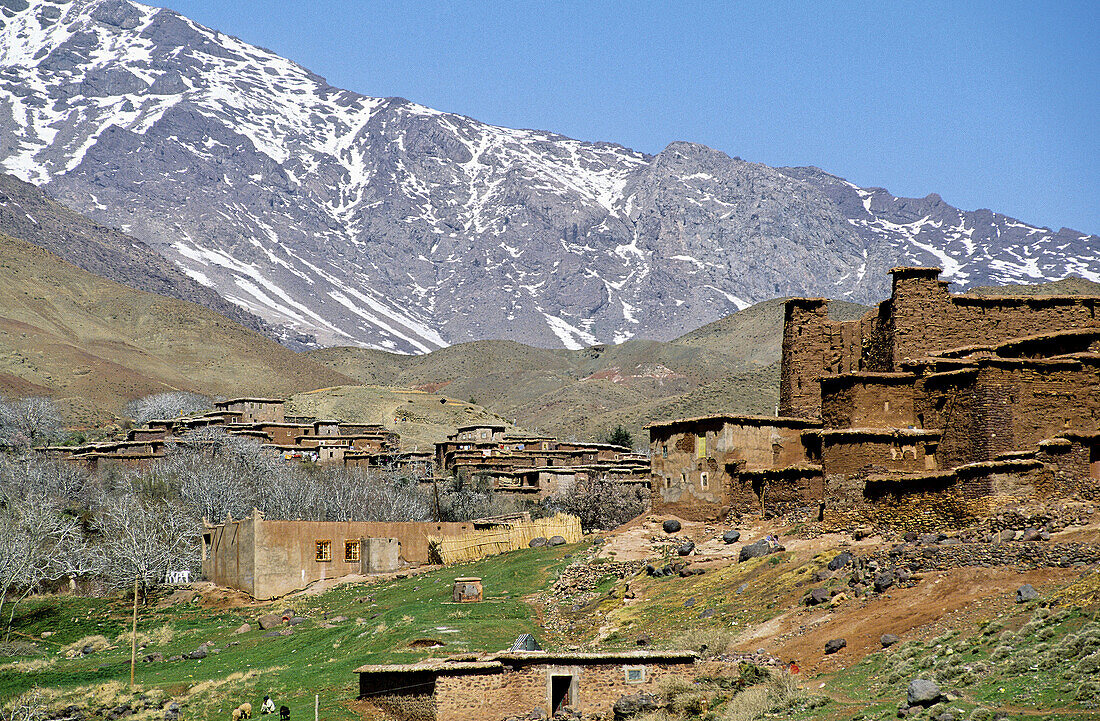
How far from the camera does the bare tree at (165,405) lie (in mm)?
121562

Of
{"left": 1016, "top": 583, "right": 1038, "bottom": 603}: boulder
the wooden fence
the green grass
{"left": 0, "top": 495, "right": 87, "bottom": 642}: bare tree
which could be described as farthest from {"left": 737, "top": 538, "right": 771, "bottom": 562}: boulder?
{"left": 0, "top": 495, "right": 87, "bottom": 642}: bare tree

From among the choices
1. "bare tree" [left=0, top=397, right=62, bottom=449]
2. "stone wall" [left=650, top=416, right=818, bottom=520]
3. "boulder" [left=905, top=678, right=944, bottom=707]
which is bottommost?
"boulder" [left=905, top=678, right=944, bottom=707]

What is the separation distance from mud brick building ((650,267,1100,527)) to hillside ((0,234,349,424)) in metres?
100

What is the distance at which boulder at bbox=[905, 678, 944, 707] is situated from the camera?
19672mm

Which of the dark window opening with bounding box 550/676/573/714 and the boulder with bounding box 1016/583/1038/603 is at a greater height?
the boulder with bounding box 1016/583/1038/603

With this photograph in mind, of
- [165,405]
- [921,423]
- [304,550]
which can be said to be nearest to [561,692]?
[921,423]

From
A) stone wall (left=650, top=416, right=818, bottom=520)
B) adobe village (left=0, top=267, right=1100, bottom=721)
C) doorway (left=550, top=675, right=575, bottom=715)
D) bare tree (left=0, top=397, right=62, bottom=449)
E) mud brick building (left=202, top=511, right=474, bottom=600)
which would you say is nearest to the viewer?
adobe village (left=0, top=267, right=1100, bottom=721)

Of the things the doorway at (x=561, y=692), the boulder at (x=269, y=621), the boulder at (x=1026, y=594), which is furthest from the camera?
the boulder at (x=269, y=621)

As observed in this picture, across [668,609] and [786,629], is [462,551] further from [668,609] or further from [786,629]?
[786,629]

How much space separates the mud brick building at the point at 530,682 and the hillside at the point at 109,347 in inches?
4255

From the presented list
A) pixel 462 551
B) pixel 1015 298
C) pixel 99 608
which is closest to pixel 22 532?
pixel 99 608

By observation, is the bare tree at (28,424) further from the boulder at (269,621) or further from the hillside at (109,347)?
the boulder at (269,621)

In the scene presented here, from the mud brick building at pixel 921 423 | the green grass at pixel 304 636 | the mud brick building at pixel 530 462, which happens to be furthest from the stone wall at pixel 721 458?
the mud brick building at pixel 530 462

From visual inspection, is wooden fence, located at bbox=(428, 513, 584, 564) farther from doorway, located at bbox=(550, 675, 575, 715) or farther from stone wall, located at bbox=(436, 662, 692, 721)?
stone wall, located at bbox=(436, 662, 692, 721)
